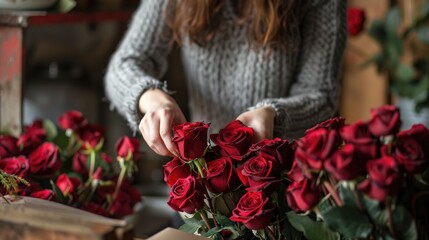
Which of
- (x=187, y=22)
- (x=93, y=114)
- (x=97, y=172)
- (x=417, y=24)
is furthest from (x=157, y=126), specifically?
(x=93, y=114)

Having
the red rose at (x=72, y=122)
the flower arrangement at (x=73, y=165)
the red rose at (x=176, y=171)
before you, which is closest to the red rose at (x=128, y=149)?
the flower arrangement at (x=73, y=165)

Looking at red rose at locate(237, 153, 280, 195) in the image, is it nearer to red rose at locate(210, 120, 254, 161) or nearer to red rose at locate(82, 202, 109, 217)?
A: red rose at locate(210, 120, 254, 161)

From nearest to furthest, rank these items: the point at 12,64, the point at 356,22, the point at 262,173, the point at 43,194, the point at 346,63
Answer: the point at 262,173, the point at 43,194, the point at 12,64, the point at 356,22, the point at 346,63

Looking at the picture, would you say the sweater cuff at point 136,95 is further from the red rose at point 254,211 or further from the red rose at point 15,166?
the red rose at point 254,211

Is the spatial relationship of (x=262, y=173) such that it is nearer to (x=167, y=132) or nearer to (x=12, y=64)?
(x=167, y=132)

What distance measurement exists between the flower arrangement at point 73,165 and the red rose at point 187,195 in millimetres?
187

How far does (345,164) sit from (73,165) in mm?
546

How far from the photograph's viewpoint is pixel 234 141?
0.69 m

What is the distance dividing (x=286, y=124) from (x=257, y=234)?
275 mm

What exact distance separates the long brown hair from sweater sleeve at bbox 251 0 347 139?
0.04m

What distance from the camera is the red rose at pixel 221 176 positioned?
67cm

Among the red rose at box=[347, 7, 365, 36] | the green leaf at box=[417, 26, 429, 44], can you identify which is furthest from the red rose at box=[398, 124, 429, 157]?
the green leaf at box=[417, 26, 429, 44]

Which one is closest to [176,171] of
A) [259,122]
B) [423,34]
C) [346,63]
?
[259,122]

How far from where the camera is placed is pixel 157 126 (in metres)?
0.81
